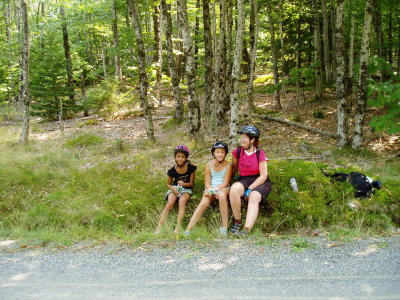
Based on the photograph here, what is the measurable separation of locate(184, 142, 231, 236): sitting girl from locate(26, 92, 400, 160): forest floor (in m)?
2.68

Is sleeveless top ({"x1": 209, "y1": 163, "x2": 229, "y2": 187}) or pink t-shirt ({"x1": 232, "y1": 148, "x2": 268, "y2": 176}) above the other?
pink t-shirt ({"x1": 232, "y1": 148, "x2": 268, "y2": 176})

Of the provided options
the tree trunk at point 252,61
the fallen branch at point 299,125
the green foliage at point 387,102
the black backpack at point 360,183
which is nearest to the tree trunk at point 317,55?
the fallen branch at point 299,125

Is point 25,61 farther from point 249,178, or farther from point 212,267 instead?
point 212,267

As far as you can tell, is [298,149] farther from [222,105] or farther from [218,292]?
[218,292]

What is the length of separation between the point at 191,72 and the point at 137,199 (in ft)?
14.3

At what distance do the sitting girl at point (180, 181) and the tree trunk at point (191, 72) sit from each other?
10.9 feet

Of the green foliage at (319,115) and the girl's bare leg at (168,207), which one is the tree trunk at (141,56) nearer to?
the girl's bare leg at (168,207)

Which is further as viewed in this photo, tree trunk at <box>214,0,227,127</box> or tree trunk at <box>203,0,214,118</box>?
tree trunk at <box>203,0,214,118</box>

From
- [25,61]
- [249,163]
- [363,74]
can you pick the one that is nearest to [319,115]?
[363,74]

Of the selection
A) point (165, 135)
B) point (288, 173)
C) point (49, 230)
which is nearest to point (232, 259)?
point (288, 173)

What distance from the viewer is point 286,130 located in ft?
37.4

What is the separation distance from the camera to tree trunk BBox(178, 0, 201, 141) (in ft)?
29.6

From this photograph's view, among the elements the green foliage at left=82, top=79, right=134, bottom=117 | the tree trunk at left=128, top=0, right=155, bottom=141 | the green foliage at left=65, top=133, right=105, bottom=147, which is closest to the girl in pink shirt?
the tree trunk at left=128, top=0, right=155, bottom=141

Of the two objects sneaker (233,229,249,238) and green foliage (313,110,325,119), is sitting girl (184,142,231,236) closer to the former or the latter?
sneaker (233,229,249,238)
